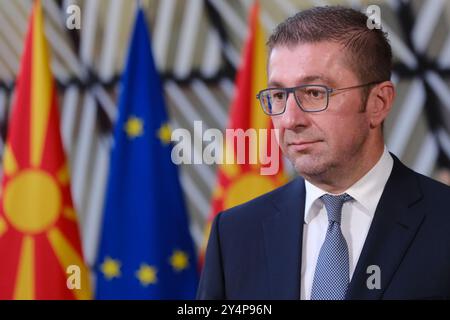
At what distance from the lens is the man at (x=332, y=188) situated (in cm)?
114

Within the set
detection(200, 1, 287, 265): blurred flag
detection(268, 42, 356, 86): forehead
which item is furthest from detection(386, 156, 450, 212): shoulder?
detection(200, 1, 287, 265): blurred flag

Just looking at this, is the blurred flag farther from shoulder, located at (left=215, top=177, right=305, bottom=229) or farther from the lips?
the lips

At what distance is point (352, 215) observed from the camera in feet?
3.97

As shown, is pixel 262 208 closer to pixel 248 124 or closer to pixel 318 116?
pixel 318 116

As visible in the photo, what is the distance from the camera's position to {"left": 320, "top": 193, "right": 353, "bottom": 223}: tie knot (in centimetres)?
120

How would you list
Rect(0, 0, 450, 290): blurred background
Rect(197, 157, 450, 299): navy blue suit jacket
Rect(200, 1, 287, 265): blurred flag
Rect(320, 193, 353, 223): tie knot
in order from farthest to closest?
Rect(0, 0, 450, 290): blurred background
Rect(200, 1, 287, 265): blurred flag
Rect(320, 193, 353, 223): tie knot
Rect(197, 157, 450, 299): navy blue suit jacket

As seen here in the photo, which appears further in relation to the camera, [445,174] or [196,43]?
[196,43]

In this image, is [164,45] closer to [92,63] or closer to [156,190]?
[92,63]

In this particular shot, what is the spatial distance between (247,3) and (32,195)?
1.12 m

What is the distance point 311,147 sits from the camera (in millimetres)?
1175

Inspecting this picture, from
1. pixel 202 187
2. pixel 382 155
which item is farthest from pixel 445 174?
pixel 382 155

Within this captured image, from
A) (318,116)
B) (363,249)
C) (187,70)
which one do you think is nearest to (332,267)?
(363,249)

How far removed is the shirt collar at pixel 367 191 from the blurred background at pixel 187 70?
1.28 m
